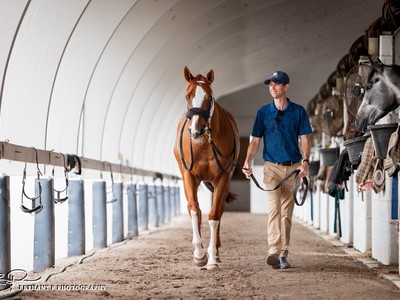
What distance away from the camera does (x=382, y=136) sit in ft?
24.4

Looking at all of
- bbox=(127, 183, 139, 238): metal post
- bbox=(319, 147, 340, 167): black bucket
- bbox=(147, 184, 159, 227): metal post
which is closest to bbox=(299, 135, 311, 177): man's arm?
bbox=(319, 147, 340, 167): black bucket

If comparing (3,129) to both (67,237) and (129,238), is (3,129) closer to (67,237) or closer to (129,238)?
(67,237)

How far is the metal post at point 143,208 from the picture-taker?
16.6 metres

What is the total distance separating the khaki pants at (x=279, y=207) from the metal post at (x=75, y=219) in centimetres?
303

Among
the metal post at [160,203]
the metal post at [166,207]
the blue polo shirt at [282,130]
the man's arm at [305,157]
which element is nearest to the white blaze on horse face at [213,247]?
the blue polo shirt at [282,130]

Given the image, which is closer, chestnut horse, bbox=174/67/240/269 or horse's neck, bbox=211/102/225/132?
chestnut horse, bbox=174/67/240/269

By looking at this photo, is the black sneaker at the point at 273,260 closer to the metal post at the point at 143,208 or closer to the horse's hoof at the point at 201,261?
the horse's hoof at the point at 201,261

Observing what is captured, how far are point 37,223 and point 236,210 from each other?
27.1m

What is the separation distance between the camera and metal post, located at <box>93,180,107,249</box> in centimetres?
1156

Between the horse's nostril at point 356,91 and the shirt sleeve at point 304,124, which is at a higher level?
the horse's nostril at point 356,91

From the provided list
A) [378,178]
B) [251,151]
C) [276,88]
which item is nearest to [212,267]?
[251,151]

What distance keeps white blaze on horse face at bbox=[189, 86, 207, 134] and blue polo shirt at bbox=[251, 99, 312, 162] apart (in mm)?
737

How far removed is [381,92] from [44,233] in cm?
382

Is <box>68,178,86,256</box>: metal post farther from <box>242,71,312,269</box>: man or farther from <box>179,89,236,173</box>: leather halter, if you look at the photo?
<box>242,71,312,269</box>: man
